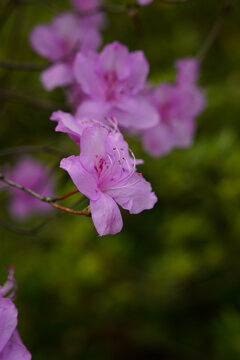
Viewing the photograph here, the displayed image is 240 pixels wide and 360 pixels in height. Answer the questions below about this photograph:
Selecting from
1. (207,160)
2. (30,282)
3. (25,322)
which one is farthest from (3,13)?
(25,322)

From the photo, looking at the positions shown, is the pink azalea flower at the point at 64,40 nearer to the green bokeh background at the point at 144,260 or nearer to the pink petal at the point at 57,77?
the pink petal at the point at 57,77

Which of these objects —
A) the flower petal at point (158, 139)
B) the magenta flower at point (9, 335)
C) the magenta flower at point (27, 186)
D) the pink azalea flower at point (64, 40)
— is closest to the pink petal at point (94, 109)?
the pink azalea flower at point (64, 40)

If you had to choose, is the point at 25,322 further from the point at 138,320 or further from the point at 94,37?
the point at 94,37

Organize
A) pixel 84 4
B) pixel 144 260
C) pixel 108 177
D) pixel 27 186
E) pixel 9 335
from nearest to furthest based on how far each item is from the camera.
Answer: pixel 9 335, pixel 108 177, pixel 84 4, pixel 27 186, pixel 144 260

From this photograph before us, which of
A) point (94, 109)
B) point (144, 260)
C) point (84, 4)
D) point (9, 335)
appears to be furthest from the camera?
point (144, 260)

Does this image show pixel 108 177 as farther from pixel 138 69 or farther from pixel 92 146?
pixel 138 69

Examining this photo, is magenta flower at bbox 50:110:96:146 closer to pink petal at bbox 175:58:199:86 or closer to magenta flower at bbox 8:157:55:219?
pink petal at bbox 175:58:199:86

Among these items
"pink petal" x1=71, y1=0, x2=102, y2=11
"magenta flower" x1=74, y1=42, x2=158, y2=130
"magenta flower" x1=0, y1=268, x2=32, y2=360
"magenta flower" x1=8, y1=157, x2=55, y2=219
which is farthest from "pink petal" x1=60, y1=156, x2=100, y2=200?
"magenta flower" x1=8, y1=157, x2=55, y2=219

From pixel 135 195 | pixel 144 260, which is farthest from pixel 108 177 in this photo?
pixel 144 260
